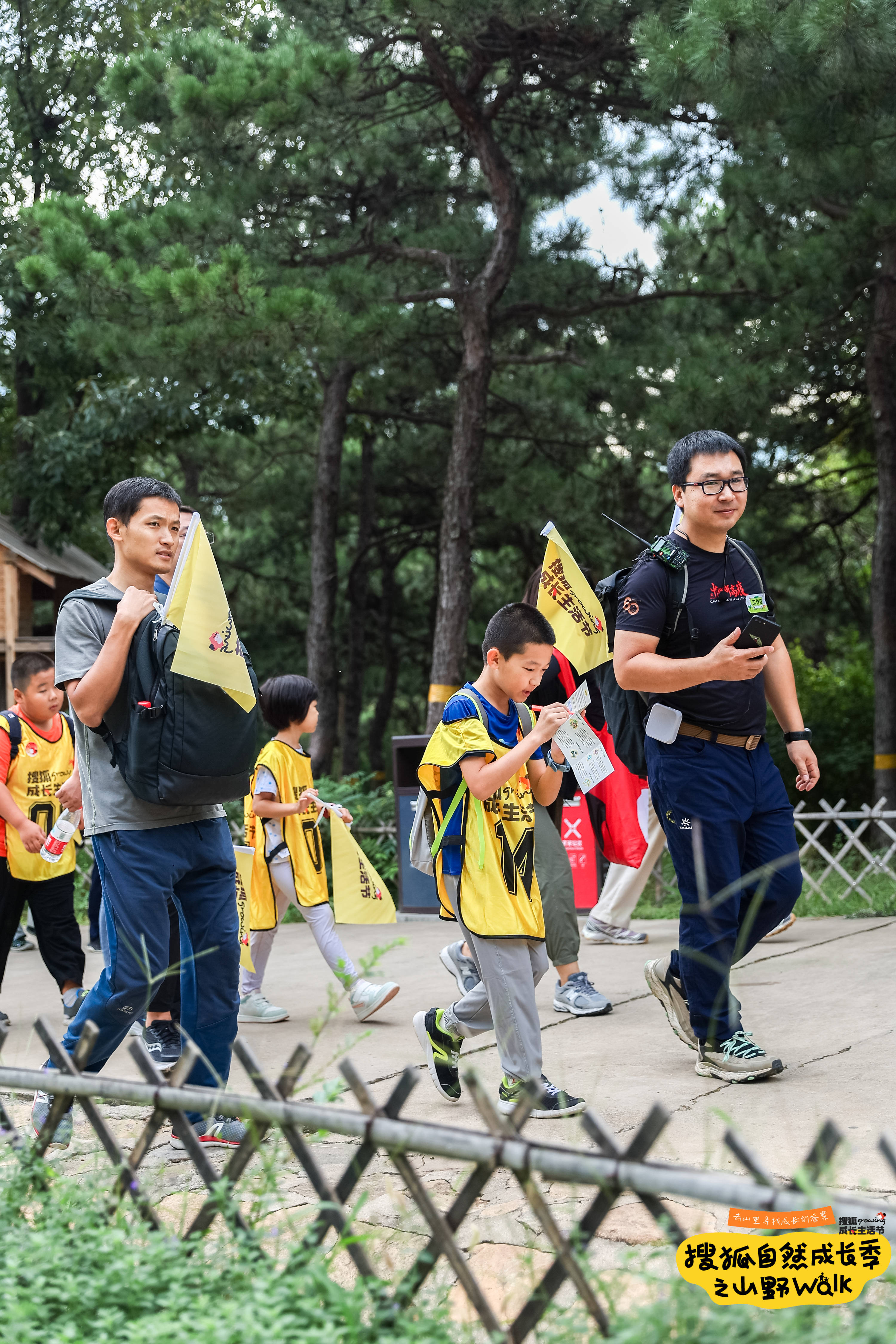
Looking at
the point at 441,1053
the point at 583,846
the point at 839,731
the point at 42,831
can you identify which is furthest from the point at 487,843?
the point at 839,731

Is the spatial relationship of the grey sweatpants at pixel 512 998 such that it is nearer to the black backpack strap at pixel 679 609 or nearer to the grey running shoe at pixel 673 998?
the grey running shoe at pixel 673 998

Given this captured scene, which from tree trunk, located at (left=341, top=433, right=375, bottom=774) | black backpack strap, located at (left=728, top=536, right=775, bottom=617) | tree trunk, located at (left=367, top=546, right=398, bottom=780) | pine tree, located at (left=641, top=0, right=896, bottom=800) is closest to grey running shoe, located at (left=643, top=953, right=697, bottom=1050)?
black backpack strap, located at (left=728, top=536, right=775, bottom=617)

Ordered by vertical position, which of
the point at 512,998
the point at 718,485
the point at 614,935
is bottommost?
the point at 614,935

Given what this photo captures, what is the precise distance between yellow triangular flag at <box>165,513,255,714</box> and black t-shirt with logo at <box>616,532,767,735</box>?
127 cm

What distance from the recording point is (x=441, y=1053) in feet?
12.5

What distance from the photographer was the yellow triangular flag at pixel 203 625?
3180 millimetres

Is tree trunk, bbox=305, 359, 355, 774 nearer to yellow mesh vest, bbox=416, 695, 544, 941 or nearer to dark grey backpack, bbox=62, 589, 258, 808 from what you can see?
yellow mesh vest, bbox=416, 695, 544, 941

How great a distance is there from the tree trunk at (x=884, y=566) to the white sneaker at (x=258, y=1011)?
8223 millimetres

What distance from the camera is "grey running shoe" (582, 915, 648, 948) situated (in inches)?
268

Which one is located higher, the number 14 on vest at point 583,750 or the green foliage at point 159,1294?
the number 14 on vest at point 583,750

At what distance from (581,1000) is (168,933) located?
2128 millimetres

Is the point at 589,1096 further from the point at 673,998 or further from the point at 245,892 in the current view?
the point at 245,892

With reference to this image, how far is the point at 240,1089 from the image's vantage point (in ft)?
13.4

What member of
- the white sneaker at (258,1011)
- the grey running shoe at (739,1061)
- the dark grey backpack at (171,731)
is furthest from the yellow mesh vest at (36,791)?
the grey running shoe at (739,1061)
